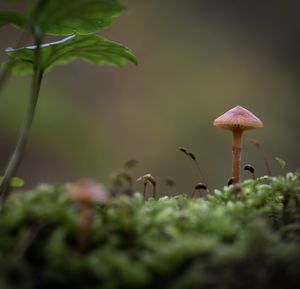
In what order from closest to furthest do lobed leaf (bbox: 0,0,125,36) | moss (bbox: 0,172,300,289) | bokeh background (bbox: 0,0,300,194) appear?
moss (bbox: 0,172,300,289)
lobed leaf (bbox: 0,0,125,36)
bokeh background (bbox: 0,0,300,194)

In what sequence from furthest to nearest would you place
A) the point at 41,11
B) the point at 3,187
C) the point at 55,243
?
1. the point at 3,187
2. the point at 41,11
3. the point at 55,243

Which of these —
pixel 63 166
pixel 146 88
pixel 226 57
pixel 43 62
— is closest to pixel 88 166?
pixel 63 166

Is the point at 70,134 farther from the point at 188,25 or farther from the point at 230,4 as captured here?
the point at 230,4

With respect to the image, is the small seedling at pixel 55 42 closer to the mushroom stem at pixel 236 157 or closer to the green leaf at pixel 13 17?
the green leaf at pixel 13 17

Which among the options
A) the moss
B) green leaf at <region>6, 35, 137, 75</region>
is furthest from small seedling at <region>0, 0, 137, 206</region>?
the moss

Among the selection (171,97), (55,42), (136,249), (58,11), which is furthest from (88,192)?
(171,97)

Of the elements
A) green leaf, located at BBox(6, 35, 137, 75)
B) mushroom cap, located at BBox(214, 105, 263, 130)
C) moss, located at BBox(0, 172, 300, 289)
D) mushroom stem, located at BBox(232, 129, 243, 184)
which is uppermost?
green leaf, located at BBox(6, 35, 137, 75)

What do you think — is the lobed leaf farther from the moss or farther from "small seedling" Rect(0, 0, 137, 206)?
the moss
